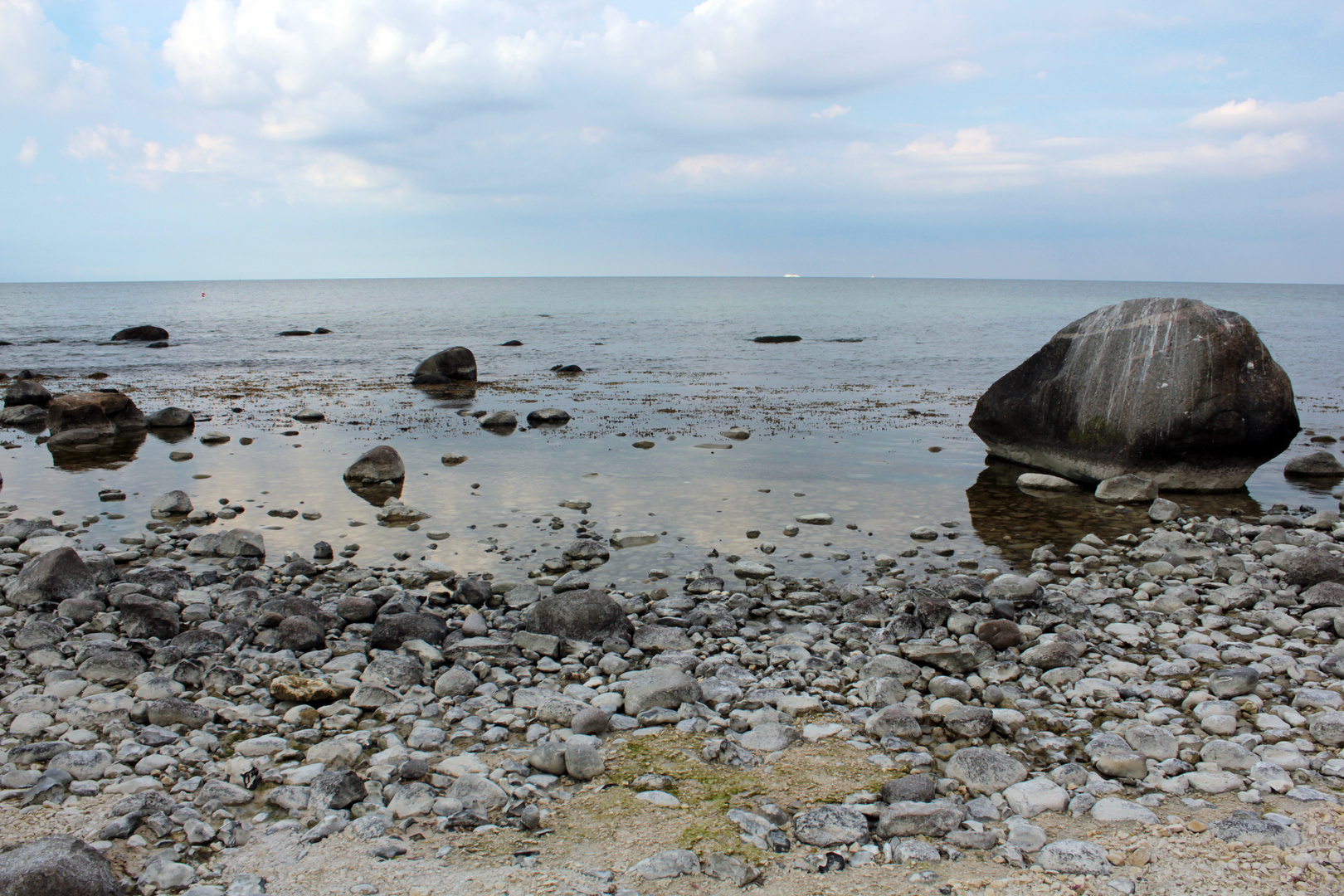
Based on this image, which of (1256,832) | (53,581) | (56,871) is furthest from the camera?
(53,581)

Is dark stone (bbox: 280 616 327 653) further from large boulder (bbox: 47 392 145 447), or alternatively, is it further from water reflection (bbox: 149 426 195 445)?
large boulder (bbox: 47 392 145 447)

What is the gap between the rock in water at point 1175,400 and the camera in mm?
14219

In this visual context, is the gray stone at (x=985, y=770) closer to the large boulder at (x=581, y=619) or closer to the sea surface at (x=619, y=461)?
the large boulder at (x=581, y=619)

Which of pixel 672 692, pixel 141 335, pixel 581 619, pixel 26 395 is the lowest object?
pixel 672 692

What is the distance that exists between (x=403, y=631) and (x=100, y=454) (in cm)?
1462

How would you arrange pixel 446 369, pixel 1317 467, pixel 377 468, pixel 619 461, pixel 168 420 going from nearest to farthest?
pixel 377 468 → pixel 1317 467 → pixel 619 461 → pixel 168 420 → pixel 446 369

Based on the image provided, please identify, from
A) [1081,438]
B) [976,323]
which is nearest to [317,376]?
[1081,438]

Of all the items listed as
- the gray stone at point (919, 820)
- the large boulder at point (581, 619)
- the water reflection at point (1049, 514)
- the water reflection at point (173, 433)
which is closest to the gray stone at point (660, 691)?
the large boulder at point (581, 619)

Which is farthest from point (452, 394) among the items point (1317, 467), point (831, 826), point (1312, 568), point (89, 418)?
point (831, 826)

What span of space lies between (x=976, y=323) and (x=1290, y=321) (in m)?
35.7

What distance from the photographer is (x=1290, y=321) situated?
296 feet

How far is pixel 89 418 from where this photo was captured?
66.3 feet

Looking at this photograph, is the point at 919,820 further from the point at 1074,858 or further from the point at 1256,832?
the point at 1256,832

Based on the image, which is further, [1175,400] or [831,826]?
[1175,400]
